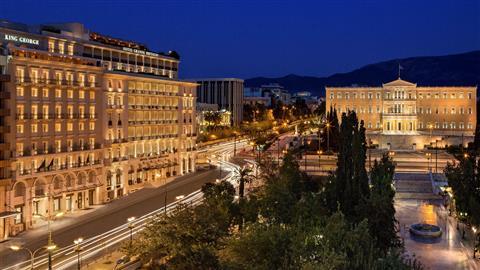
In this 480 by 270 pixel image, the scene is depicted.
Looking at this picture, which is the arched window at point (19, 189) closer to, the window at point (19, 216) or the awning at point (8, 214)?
the window at point (19, 216)

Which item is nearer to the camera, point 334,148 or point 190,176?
point 190,176

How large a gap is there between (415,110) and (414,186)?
61.9 m

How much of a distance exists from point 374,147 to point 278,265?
328 ft

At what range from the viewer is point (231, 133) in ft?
506

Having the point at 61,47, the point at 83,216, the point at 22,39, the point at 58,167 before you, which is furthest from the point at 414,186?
the point at 22,39

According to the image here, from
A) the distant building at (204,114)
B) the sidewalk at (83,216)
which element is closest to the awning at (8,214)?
the sidewalk at (83,216)

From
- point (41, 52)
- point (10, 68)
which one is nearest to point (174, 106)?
point (41, 52)

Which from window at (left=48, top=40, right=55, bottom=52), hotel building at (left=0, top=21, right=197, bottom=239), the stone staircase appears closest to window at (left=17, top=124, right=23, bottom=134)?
hotel building at (left=0, top=21, right=197, bottom=239)

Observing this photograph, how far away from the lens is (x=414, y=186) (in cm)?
7606

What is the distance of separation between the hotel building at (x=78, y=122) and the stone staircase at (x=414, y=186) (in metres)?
35.3

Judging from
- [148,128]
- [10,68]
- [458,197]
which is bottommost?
[458,197]

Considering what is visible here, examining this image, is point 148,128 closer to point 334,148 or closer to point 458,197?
point 334,148

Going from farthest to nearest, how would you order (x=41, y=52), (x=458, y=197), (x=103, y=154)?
(x=103, y=154), (x=41, y=52), (x=458, y=197)

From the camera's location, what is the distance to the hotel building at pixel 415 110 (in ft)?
434
